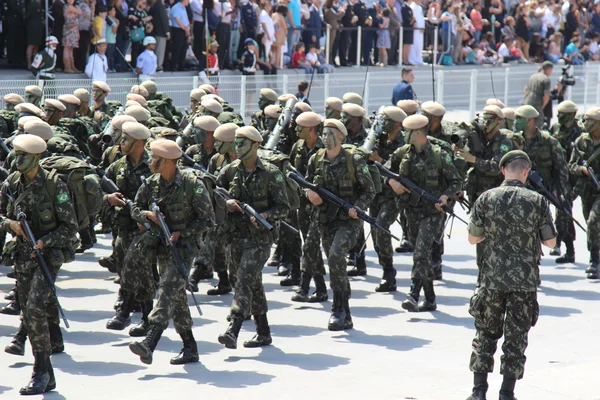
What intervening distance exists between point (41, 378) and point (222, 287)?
4120 millimetres

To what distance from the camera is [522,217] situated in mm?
8070

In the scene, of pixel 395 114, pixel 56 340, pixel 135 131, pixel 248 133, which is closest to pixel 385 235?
pixel 395 114

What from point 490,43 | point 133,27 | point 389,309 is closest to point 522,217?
point 389,309

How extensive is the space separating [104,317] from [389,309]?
3.00 meters

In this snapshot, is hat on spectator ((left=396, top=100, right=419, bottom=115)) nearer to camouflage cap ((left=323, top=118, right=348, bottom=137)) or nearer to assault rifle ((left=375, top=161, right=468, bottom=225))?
assault rifle ((left=375, top=161, right=468, bottom=225))

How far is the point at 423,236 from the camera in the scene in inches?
461

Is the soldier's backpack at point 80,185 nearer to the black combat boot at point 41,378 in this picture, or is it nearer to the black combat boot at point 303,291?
the black combat boot at point 41,378

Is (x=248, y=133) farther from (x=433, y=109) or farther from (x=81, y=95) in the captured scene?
(x=81, y=95)

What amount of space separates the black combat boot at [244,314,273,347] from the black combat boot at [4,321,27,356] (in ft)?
6.40

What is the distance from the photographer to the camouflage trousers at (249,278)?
32.4 ft

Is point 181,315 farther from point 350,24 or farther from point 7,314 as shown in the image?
point 350,24

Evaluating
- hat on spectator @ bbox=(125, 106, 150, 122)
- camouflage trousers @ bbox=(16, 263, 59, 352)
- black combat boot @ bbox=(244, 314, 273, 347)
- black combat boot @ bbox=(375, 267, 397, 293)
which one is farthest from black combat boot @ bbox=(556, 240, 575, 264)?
camouflage trousers @ bbox=(16, 263, 59, 352)

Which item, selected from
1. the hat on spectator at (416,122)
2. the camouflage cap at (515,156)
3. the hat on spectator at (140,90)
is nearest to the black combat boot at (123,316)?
the hat on spectator at (416,122)

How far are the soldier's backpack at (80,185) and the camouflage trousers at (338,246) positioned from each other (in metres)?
2.48
